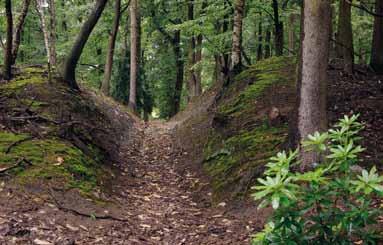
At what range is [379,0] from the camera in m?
10.4

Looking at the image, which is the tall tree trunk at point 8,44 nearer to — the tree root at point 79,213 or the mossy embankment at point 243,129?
the mossy embankment at point 243,129

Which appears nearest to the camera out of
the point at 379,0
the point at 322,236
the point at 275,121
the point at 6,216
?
the point at 322,236

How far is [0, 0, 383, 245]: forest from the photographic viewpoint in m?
3.04

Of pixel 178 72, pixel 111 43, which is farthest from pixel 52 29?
pixel 178 72

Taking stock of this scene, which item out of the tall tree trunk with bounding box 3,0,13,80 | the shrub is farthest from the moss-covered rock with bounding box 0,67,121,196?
the shrub

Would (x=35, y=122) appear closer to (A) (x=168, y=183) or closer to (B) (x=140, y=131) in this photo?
(A) (x=168, y=183)

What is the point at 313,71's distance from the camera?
5961 mm

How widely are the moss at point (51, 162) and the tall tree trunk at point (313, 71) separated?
A: 332cm

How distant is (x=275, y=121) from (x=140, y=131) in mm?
7057

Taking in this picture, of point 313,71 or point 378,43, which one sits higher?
point 378,43

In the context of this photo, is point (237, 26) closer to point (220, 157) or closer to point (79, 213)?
point (220, 157)

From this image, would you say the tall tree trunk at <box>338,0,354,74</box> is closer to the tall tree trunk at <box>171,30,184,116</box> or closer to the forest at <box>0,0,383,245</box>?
the forest at <box>0,0,383,245</box>

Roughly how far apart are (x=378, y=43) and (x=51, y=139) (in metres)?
7.67

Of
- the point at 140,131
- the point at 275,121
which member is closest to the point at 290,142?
the point at 275,121
